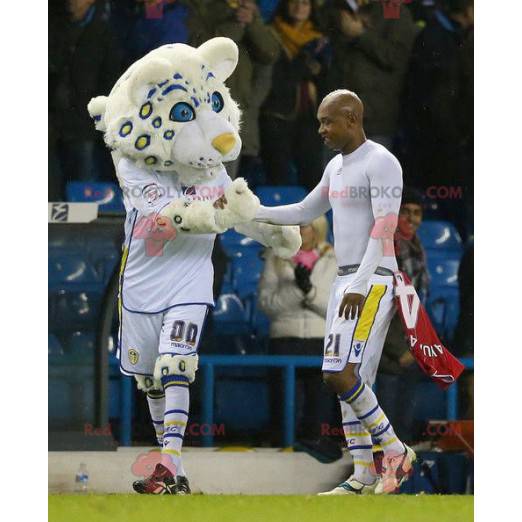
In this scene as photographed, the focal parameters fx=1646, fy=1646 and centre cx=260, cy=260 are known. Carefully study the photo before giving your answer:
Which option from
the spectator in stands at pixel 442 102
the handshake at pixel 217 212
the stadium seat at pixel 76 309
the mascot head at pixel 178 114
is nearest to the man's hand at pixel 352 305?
the handshake at pixel 217 212

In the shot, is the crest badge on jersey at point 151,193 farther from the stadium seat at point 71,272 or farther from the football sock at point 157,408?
the football sock at point 157,408

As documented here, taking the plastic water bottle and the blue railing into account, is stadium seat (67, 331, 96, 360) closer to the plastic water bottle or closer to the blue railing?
the blue railing

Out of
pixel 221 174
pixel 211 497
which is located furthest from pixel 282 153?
pixel 211 497

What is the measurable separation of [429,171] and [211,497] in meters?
2.24

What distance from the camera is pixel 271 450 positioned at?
923 centimetres

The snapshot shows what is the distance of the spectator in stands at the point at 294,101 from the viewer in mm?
9242

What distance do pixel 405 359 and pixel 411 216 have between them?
0.81 metres

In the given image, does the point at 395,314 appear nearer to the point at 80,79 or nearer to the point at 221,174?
the point at 221,174

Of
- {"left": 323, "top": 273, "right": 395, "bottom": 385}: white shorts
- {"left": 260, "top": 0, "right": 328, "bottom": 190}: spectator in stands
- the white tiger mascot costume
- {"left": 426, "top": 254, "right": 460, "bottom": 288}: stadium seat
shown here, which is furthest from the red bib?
the white tiger mascot costume

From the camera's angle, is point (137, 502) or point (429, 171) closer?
point (137, 502)

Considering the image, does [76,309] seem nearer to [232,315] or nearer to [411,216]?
[232,315]

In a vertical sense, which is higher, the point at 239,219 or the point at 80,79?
the point at 80,79

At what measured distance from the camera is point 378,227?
8719 mm

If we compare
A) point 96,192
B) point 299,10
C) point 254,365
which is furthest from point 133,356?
point 299,10
